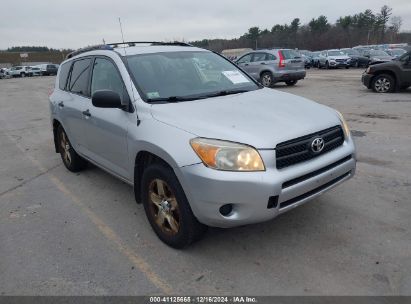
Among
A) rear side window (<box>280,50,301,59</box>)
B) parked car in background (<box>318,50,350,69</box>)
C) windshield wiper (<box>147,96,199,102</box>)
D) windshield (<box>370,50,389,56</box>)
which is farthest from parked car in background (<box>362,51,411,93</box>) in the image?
parked car in background (<box>318,50,350,69</box>)

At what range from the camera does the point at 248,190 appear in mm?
2781

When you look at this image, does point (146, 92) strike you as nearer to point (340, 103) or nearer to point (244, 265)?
point (244, 265)

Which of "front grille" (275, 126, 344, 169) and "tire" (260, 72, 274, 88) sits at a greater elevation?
"front grille" (275, 126, 344, 169)

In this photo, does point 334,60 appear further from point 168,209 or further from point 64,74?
point 168,209

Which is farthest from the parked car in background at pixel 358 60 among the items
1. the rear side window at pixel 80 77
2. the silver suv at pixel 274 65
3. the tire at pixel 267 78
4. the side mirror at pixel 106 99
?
the side mirror at pixel 106 99

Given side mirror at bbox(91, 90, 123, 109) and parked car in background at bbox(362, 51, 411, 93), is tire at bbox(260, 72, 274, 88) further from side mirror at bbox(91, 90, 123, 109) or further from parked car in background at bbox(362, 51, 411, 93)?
side mirror at bbox(91, 90, 123, 109)

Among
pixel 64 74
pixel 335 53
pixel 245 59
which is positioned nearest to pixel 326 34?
pixel 335 53

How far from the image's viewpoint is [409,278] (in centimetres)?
285

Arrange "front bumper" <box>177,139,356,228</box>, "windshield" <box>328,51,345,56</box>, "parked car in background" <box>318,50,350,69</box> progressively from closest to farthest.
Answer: "front bumper" <box>177,139,356,228</box> → "parked car in background" <box>318,50,350,69</box> → "windshield" <box>328,51,345,56</box>

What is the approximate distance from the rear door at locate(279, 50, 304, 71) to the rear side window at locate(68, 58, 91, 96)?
1255 cm

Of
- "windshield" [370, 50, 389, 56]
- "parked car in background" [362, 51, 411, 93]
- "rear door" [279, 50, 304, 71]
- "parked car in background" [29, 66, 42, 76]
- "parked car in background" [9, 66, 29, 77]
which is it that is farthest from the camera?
"parked car in background" [9, 66, 29, 77]

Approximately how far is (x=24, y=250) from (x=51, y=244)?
0.24 metres

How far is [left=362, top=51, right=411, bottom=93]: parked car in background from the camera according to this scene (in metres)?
12.5

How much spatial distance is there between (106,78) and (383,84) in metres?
11.7
